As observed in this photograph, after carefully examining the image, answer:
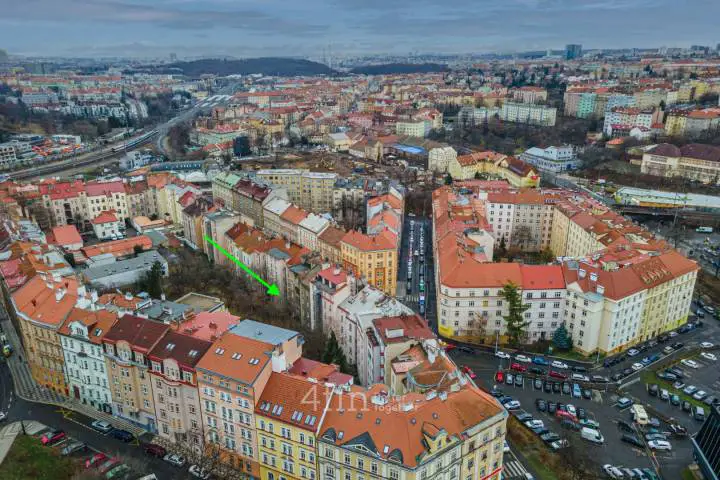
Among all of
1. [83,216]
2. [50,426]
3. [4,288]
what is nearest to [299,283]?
[50,426]

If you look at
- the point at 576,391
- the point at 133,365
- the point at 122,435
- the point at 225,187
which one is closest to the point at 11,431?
the point at 122,435

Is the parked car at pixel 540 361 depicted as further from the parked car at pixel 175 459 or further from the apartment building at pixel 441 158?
the apartment building at pixel 441 158

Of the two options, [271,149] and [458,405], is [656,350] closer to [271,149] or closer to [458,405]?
[458,405]

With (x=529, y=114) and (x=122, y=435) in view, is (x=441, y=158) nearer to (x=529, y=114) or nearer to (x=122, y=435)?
(x=529, y=114)

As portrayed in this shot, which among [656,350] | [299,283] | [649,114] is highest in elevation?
[649,114]

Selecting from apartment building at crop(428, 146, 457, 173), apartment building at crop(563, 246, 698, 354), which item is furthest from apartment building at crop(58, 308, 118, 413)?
apartment building at crop(428, 146, 457, 173)

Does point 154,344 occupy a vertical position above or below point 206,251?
above
